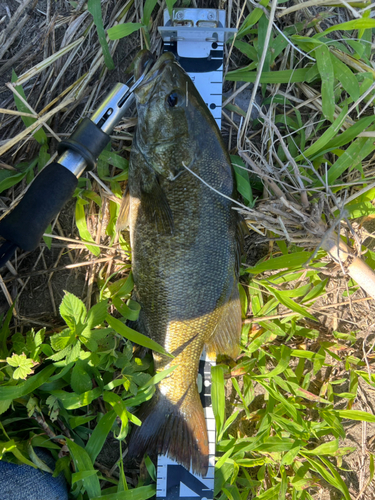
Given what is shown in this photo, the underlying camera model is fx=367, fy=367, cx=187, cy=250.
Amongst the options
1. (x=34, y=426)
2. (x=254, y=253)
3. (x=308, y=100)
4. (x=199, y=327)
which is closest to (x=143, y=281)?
(x=199, y=327)

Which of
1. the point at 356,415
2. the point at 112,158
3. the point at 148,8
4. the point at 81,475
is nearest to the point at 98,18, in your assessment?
the point at 148,8

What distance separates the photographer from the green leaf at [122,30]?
91.8 inches

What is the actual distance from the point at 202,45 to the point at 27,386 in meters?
2.45

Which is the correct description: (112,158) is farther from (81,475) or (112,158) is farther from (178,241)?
(81,475)

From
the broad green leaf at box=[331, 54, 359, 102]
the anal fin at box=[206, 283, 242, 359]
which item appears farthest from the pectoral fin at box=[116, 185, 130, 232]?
the broad green leaf at box=[331, 54, 359, 102]

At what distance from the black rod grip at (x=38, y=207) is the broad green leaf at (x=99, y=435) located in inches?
46.1

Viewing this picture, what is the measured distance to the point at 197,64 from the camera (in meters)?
2.53

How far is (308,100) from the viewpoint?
2.60m

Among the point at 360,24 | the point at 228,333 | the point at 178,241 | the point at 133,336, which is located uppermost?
the point at 360,24

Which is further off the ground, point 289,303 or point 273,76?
point 273,76

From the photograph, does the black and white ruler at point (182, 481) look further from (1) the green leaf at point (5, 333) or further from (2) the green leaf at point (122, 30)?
(2) the green leaf at point (122, 30)

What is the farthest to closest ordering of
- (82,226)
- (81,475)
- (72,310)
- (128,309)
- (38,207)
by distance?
(82,226) → (128,309) → (81,475) → (72,310) → (38,207)

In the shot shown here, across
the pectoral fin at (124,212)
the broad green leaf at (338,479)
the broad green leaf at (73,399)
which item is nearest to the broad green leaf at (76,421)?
the broad green leaf at (73,399)

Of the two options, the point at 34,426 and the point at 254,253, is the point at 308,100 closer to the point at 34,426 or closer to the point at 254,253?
the point at 254,253
